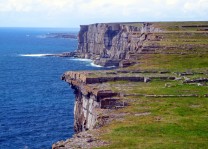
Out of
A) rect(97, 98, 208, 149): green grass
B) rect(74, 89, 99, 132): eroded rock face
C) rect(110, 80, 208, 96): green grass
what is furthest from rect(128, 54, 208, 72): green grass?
rect(97, 98, 208, 149): green grass

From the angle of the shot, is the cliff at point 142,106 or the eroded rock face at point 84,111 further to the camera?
the eroded rock face at point 84,111

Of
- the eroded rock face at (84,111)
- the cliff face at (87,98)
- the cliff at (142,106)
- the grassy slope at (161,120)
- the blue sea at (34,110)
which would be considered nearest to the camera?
the grassy slope at (161,120)

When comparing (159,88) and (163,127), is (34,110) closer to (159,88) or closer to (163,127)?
(159,88)

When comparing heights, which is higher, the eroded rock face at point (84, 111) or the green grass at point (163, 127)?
the green grass at point (163, 127)

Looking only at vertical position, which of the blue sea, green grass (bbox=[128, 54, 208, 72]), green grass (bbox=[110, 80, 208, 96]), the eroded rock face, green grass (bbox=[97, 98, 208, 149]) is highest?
green grass (bbox=[128, 54, 208, 72])

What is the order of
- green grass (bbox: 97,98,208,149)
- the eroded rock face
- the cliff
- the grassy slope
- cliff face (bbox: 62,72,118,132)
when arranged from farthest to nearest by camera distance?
the eroded rock face, cliff face (bbox: 62,72,118,132), the cliff, the grassy slope, green grass (bbox: 97,98,208,149)

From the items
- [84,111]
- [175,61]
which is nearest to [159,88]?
[84,111]

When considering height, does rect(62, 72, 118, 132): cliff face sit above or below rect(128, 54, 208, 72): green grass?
below

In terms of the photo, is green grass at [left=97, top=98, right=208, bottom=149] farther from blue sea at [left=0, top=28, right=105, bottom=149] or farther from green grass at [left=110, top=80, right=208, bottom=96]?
blue sea at [left=0, top=28, right=105, bottom=149]

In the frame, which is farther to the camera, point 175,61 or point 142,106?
point 175,61

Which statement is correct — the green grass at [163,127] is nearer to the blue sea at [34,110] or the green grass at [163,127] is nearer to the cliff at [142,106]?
the cliff at [142,106]

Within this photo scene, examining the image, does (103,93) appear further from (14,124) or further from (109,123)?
(14,124)

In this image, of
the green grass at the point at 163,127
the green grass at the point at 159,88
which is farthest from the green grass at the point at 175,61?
the green grass at the point at 163,127

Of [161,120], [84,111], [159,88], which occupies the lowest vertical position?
[84,111]
